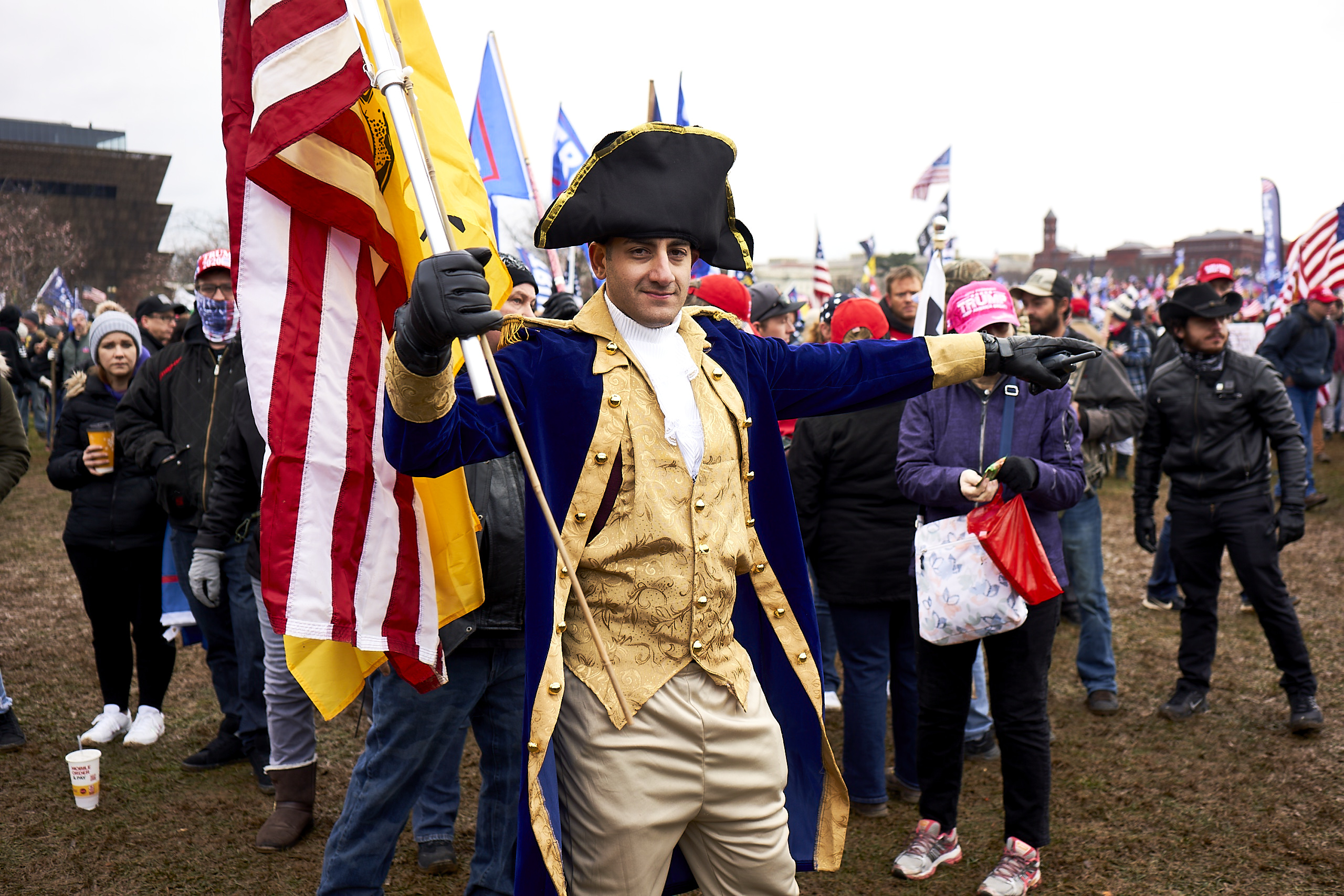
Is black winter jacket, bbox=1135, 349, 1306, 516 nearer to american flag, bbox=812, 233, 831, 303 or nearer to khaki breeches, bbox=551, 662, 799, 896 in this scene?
khaki breeches, bbox=551, 662, 799, 896

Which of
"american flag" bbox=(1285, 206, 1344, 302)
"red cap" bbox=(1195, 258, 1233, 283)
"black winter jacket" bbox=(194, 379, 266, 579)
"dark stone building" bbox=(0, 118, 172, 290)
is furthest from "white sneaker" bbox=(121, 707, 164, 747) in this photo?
"dark stone building" bbox=(0, 118, 172, 290)

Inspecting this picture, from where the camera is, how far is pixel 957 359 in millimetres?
2639

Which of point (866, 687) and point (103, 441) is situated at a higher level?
point (103, 441)

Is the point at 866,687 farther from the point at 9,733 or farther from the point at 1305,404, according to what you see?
the point at 1305,404

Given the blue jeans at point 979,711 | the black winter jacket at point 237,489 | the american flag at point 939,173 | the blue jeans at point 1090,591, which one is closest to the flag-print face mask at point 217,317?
the black winter jacket at point 237,489

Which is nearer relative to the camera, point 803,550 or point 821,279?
point 803,550

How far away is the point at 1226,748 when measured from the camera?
202 inches

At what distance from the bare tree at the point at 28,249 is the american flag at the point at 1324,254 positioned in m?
31.7

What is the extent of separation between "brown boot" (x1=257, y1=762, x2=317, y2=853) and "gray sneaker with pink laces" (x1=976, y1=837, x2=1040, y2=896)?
281cm

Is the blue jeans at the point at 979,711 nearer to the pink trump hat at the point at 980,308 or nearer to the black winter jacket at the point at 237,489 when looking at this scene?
the pink trump hat at the point at 980,308

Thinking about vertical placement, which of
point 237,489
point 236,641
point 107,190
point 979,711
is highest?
point 107,190

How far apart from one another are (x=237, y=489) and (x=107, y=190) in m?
66.3

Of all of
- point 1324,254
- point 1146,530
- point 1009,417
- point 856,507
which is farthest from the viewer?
point 1324,254

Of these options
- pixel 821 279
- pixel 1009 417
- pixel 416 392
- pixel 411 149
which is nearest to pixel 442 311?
pixel 416 392
